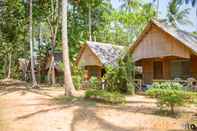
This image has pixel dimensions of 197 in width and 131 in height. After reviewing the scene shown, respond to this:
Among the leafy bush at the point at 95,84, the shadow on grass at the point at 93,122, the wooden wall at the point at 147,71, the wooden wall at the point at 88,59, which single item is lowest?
the shadow on grass at the point at 93,122

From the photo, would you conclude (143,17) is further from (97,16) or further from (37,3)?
(37,3)

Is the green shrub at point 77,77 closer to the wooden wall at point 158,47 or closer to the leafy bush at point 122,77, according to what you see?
the leafy bush at point 122,77

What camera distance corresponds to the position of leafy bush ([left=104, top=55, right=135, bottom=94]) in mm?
21203

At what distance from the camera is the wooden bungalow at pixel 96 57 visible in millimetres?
29641

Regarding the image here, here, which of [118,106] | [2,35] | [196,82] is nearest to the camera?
[118,106]

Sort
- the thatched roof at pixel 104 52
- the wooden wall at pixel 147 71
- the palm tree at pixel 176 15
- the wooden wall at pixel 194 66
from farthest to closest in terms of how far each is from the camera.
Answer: the palm tree at pixel 176 15 < the thatched roof at pixel 104 52 < the wooden wall at pixel 147 71 < the wooden wall at pixel 194 66

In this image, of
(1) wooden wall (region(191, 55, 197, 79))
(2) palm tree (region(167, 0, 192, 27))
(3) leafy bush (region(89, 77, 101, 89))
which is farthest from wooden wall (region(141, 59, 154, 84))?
(2) palm tree (region(167, 0, 192, 27))

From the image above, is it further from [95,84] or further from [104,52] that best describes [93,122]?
[104,52]

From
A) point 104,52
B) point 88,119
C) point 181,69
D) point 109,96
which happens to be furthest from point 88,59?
point 88,119

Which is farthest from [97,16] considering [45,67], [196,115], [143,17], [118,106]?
[196,115]

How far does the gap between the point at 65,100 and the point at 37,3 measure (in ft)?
71.6

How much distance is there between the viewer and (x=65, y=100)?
17.9 m

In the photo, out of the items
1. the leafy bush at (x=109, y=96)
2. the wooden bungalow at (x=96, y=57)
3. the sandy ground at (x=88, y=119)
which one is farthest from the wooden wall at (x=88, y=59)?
the sandy ground at (x=88, y=119)

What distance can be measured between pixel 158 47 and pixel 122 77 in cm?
372
